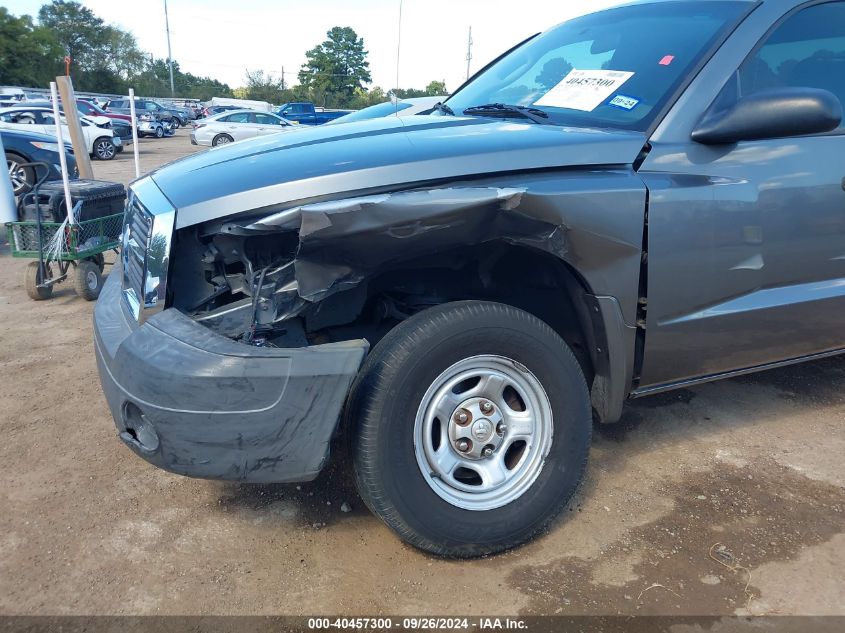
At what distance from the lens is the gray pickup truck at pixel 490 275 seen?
210cm

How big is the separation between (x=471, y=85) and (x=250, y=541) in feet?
8.88

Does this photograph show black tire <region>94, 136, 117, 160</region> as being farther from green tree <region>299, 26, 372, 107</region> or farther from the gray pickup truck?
green tree <region>299, 26, 372, 107</region>

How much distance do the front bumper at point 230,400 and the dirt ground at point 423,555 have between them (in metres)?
0.47

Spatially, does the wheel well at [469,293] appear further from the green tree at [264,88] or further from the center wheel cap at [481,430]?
the green tree at [264,88]

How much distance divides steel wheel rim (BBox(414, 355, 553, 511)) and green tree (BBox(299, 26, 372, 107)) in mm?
70931

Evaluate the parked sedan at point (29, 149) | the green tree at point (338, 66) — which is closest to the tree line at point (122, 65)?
the green tree at point (338, 66)

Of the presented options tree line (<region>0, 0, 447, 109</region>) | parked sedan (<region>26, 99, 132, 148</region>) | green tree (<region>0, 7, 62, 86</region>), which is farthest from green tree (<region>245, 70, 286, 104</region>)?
parked sedan (<region>26, 99, 132, 148</region>)

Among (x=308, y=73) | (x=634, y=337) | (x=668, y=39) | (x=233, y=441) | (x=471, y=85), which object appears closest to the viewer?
(x=233, y=441)

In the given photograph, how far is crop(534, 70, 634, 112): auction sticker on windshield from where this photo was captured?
2.87 meters

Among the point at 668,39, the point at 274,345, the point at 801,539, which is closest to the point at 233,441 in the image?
the point at 274,345

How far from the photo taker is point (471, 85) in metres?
3.87

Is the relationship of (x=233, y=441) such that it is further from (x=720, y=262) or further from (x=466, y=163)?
(x=720, y=262)

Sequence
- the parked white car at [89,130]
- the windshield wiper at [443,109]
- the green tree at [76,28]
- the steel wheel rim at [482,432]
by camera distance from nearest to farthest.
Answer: the steel wheel rim at [482,432], the windshield wiper at [443,109], the parked white car at [89,130], the green tree at [76,28]

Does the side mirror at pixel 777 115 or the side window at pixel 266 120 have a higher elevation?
the side window at pixel 266 120
